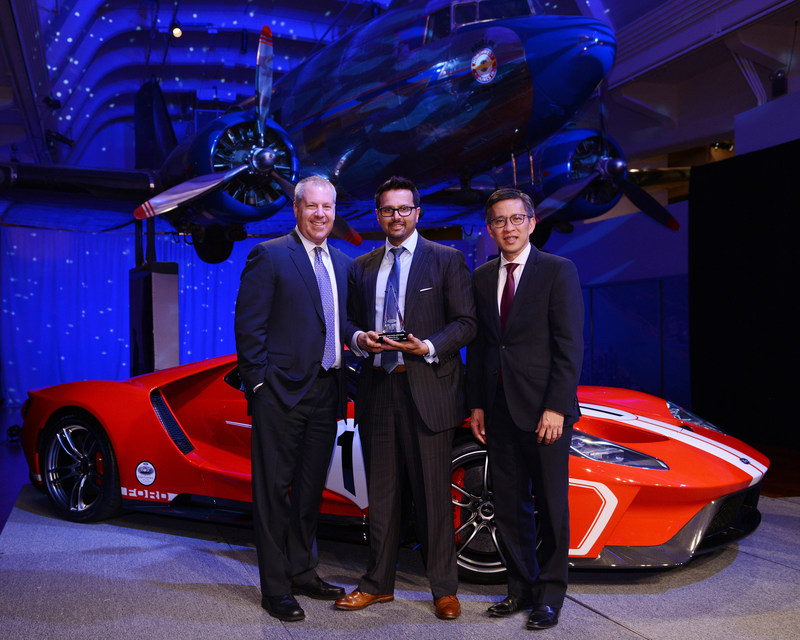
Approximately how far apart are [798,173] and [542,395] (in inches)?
235

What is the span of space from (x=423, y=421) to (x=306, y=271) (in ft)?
2.34

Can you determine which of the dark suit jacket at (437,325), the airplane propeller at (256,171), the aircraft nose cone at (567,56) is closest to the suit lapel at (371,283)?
the dark suit jacket at (437,325)

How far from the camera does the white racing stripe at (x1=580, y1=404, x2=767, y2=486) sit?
2850mm

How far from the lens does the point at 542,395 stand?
237cm

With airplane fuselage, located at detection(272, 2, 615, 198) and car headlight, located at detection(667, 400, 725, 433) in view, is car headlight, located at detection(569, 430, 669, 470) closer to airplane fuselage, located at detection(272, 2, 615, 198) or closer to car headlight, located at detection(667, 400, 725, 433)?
car headlight, located at detection(667, 400, 725, 433)

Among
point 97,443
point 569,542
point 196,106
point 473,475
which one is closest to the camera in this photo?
point 569,542

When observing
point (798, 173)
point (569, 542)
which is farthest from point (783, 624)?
point (798, 173)

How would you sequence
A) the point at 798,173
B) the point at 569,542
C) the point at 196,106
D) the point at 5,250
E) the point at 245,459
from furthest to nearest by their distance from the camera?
the point at 196,106, the point at 5,250, the point at 798,173, the point at 245,459, the point at 569,542

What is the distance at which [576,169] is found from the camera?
8.55 meters

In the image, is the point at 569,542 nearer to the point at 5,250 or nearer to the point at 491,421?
the point at 491,421

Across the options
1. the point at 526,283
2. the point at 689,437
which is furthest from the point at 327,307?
the point at 689,437

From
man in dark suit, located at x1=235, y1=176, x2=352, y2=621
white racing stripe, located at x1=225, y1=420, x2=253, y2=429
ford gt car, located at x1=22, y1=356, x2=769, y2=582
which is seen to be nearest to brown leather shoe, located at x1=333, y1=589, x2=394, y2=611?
man in dark suit, located at x1=235, y1=176, x2=352, y2=621

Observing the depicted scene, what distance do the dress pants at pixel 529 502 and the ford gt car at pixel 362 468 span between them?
6.4 inches

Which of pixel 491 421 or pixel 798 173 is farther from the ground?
pixel 798 173
